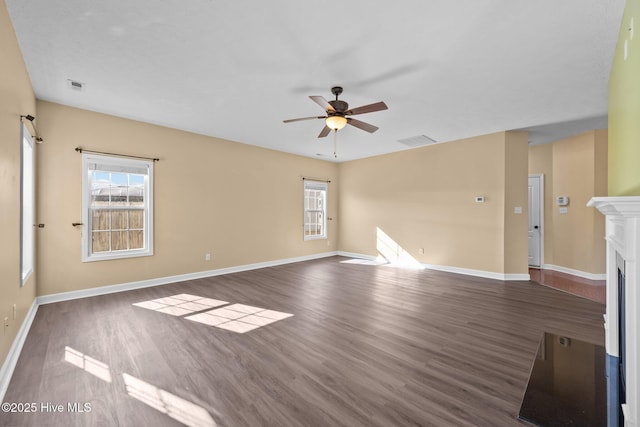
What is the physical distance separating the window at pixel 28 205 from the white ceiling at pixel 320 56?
0.79 m

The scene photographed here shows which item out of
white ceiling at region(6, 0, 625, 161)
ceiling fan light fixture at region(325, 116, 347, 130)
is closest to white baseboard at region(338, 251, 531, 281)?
white ceiling at region(6, 0, 625, 161)

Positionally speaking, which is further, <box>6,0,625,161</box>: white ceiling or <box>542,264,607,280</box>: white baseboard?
<box>542,264,607,280</box>: white baseboard

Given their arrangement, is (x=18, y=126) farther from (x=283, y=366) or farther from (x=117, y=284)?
(x=283, y=366)

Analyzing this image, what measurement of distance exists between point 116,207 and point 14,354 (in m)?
2.44

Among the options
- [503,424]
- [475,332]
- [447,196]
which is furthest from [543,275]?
[503,424]

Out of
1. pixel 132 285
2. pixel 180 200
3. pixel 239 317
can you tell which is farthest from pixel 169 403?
pixel 180 200

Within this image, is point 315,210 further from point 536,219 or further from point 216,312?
point 536,219

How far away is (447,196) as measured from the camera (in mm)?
5777

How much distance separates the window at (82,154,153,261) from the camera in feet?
13.1

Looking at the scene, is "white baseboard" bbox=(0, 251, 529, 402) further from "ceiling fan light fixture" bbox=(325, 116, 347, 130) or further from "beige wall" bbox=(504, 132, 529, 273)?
"ceiling fan light fixture" bbox=(325, 116, 347, 130)

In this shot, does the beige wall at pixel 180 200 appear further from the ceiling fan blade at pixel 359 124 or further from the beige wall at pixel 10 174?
the ceiling fan blade at pixel 359 124

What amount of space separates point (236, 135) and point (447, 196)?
4485 mm

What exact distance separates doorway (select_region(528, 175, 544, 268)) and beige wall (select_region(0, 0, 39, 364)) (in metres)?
8.19

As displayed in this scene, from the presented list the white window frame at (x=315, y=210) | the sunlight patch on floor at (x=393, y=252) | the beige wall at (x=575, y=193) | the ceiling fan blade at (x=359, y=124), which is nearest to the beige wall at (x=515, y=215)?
the beige wall at (x=575, y=193)
